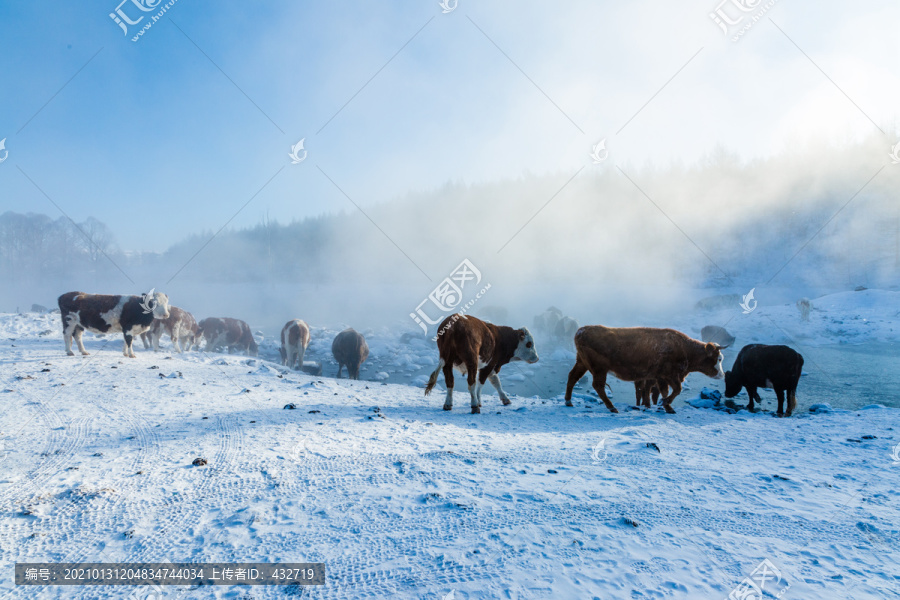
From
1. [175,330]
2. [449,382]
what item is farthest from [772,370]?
[175,330]

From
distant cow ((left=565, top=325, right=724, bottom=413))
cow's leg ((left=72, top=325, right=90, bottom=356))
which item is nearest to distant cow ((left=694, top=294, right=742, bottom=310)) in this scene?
Result: distant cow ((left=565, top=325, right=724, bottom=413))

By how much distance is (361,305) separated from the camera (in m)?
39.8

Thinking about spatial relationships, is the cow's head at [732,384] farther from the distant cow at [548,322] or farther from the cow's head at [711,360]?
the distant cow at [548,322]

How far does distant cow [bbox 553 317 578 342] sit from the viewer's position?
78.5ft

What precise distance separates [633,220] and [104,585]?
54549 millimetres

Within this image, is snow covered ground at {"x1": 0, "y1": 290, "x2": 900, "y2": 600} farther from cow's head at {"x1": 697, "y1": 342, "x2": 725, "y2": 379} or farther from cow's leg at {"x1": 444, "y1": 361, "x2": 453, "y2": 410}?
cow's head at {"x1": 697, "y1": 342, "x2": 725, "y2": 379}

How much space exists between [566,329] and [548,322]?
2607 mm

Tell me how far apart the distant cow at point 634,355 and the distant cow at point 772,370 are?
145cm

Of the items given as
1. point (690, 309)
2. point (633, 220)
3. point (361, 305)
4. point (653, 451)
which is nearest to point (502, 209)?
point (633, 220)

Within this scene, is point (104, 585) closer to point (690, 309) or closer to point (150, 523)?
point (150, 523)

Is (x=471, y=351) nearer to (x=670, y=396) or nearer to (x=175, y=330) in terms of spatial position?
(x=670, y=396)

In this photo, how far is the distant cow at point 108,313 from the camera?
9508 millimetres

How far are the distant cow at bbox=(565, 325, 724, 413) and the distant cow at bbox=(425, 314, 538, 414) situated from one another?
5.19ft

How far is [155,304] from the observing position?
10.2 m
